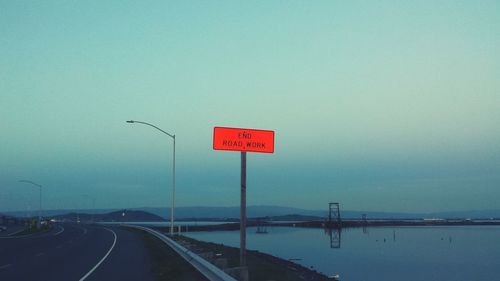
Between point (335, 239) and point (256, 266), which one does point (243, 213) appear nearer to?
point (256, 266)

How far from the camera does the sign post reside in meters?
15.0

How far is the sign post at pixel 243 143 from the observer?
15.0 meters

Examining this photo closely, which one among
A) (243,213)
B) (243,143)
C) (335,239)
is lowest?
(335,239)

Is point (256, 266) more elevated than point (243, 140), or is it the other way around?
point (243, 140)

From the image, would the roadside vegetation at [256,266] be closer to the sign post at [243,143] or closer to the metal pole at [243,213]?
the metal pole at [243,213]

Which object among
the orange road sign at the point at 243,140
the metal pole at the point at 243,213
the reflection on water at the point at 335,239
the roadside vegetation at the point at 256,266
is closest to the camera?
the orange road sign at the point at 243,140

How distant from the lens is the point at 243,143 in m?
15.3

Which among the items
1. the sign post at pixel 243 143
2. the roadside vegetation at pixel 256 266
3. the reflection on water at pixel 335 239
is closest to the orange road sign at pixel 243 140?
the sign post at pixel 243 143

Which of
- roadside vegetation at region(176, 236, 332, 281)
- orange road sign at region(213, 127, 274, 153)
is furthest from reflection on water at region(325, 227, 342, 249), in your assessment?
orange road sign at region(213, 127, 274, 153)

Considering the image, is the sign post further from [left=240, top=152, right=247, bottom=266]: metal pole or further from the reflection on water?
the reflection on water

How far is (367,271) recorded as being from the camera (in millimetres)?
51594

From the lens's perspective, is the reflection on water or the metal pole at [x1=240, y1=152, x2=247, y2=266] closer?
the metal pole at [x1=240, y1=152, x2=247, y2=266]

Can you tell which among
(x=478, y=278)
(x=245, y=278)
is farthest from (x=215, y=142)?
(x=478, y=278)

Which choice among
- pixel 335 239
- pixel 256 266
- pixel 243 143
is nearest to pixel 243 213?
pixel 243 143
